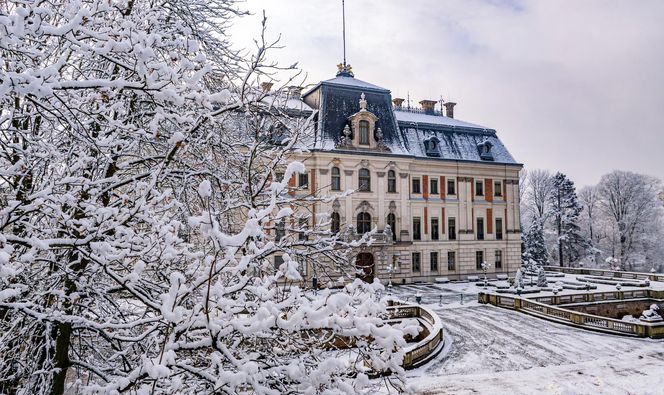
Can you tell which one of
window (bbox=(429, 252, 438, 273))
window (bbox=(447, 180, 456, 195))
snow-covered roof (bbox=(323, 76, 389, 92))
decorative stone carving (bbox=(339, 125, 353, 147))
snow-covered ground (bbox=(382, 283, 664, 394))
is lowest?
snow-covered ground (bbox=(382, 283, 664, 394))

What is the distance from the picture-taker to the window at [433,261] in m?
37.2

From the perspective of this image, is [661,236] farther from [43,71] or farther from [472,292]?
[43,71]

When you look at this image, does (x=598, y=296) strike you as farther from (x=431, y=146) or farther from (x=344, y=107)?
(x=344, y=107)

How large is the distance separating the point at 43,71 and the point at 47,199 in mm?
1328

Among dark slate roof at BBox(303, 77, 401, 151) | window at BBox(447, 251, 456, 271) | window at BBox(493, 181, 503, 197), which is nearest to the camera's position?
dark slate roof at BBox(303, 77, 401, 151)

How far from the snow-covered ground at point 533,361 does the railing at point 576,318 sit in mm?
507

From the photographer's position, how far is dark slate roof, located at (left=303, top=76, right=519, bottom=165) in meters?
33.6

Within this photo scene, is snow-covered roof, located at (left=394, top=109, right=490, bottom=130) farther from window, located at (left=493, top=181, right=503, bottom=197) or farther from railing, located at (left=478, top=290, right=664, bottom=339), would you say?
railing, located at (left=478, top=290, right=664, bottom=339)

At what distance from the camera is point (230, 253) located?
10.1ft

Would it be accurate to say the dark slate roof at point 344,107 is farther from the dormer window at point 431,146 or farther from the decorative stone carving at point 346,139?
the dormer window at point 431,146

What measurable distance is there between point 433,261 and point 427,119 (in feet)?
42.1

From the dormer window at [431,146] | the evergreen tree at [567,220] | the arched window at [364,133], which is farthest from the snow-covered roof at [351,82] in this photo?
the evergreen tree at [567,220]

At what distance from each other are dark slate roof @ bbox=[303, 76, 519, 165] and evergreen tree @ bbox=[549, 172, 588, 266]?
20182 millimetres

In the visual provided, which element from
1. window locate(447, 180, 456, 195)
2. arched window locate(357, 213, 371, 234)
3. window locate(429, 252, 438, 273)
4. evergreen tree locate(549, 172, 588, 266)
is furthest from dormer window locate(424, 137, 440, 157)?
evergreen tree locate(549, 172, 588, 266)
